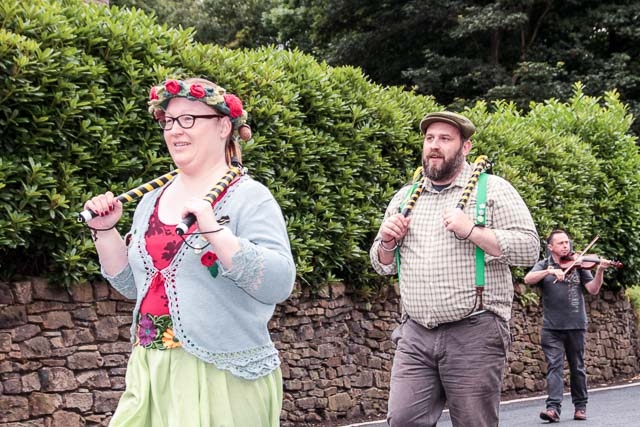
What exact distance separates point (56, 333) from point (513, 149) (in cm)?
803

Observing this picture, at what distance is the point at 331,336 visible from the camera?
10.9 m

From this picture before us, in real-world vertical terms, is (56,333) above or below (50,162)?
below

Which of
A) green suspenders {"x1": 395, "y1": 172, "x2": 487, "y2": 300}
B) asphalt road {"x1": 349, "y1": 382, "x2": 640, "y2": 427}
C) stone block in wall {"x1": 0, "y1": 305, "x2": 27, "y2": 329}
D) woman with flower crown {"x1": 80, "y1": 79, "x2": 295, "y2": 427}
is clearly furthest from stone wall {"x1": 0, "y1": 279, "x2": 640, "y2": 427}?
woman with flower crown {"x1": 80, "y1": 79, "x2": 295, "y2": 427}

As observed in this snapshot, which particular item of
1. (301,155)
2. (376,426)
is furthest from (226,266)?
(376,426)

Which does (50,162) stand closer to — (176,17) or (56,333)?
(56,333)

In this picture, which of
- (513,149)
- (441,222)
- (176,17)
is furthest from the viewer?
(176,17)

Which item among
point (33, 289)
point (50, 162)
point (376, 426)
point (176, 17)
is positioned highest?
point (176, 17)

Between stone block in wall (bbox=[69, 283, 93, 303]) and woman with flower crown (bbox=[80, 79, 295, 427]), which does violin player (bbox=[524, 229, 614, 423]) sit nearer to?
stone block in wall (bbox=[69, 283, 93, 303])

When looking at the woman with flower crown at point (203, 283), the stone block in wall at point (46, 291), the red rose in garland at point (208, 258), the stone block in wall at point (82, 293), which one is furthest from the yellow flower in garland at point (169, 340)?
the stone block in wall at point (82, 293)

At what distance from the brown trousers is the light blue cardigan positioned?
190 cm

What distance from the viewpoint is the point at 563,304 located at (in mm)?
10969

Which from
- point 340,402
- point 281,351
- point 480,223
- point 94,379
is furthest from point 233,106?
point 340,402

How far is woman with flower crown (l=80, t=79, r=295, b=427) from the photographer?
3582 mm

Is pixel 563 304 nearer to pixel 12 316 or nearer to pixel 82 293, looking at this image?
pixel 82 293
